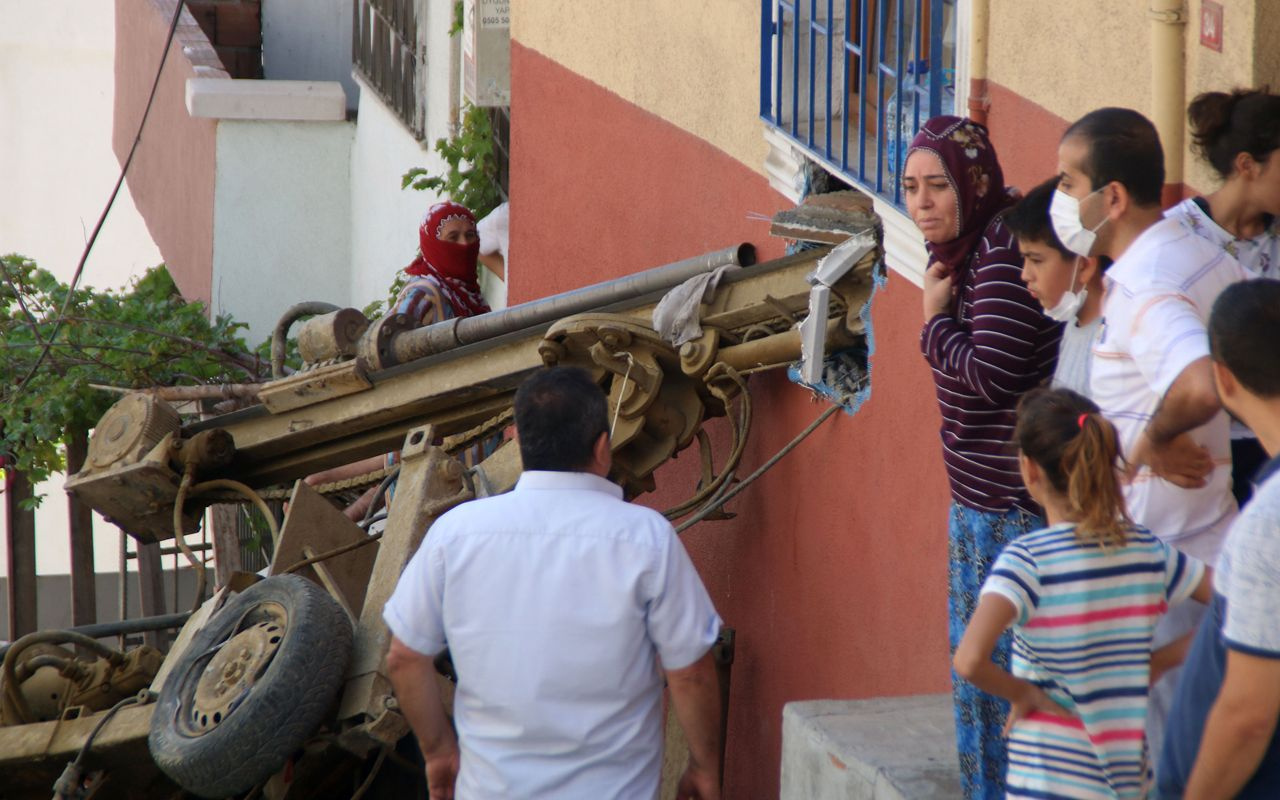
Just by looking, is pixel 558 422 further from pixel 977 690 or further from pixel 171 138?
pixel 171 138

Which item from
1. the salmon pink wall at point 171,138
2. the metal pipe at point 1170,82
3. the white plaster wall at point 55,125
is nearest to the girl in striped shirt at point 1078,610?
the metal pipe at point 1170,82

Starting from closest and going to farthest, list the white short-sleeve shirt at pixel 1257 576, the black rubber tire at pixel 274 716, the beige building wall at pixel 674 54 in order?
the white short-sleeve shirt at pixel 1257 576, the black rubber tire at pixel 274 716, the beige building wall at pixel 674 54

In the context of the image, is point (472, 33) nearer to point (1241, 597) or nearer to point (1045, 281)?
point (1045, 281)

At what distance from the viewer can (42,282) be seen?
11.1 metres

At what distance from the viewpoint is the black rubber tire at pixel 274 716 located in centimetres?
536

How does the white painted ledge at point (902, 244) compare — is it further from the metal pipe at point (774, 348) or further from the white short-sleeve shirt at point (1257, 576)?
the white short-sleeve shirt at point (1257, 576)

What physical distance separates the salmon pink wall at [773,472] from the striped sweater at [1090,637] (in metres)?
1.95

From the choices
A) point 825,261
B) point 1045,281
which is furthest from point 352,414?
point 1045,281

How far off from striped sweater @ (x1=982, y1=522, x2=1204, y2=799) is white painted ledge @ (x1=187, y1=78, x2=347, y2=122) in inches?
469

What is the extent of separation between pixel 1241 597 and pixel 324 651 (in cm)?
361

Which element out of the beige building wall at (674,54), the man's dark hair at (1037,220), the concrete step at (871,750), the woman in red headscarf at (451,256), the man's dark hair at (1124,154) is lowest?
the concrete step at (871,750)

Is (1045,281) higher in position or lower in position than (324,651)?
higher

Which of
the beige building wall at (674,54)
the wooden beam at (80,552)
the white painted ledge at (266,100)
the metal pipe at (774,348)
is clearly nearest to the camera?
the metal pipe at (774,348)

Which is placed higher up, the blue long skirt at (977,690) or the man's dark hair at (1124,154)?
the man's dark hair at (1124,154)
